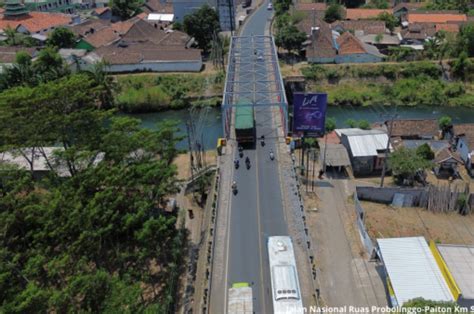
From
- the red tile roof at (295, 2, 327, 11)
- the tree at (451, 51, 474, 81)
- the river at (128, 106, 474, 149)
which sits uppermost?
the red tile roof at (295, 2, 327, 11)

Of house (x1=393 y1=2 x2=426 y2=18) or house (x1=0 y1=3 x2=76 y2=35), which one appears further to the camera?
house (x1=393 y1=2 x2=426 y2=18)

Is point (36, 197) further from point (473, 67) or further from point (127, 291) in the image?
point (473, 67)

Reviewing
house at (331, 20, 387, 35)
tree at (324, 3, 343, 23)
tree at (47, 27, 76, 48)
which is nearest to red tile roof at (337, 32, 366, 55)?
house at (331, 20, 387, 35)

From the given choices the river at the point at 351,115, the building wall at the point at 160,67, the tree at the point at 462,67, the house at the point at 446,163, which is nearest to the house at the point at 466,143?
the house at the point at 446,163

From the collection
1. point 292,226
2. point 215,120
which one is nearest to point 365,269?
point 292,226

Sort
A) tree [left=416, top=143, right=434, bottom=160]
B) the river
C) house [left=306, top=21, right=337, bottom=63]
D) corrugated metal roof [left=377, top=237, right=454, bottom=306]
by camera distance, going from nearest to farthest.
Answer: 1. corrugated metal roof [left=377, top=237, right=454, bottom=306]
2. tree [left=416, top=143, right=434, bottom=160]
3. the river
4. house [left=306, top=21, right=337, bottom=63]

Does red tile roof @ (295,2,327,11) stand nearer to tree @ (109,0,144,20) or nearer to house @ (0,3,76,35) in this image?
tree @ (109,0,144,20)

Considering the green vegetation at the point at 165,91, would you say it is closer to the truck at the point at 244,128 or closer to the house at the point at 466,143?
the truck at the point at 244,128
